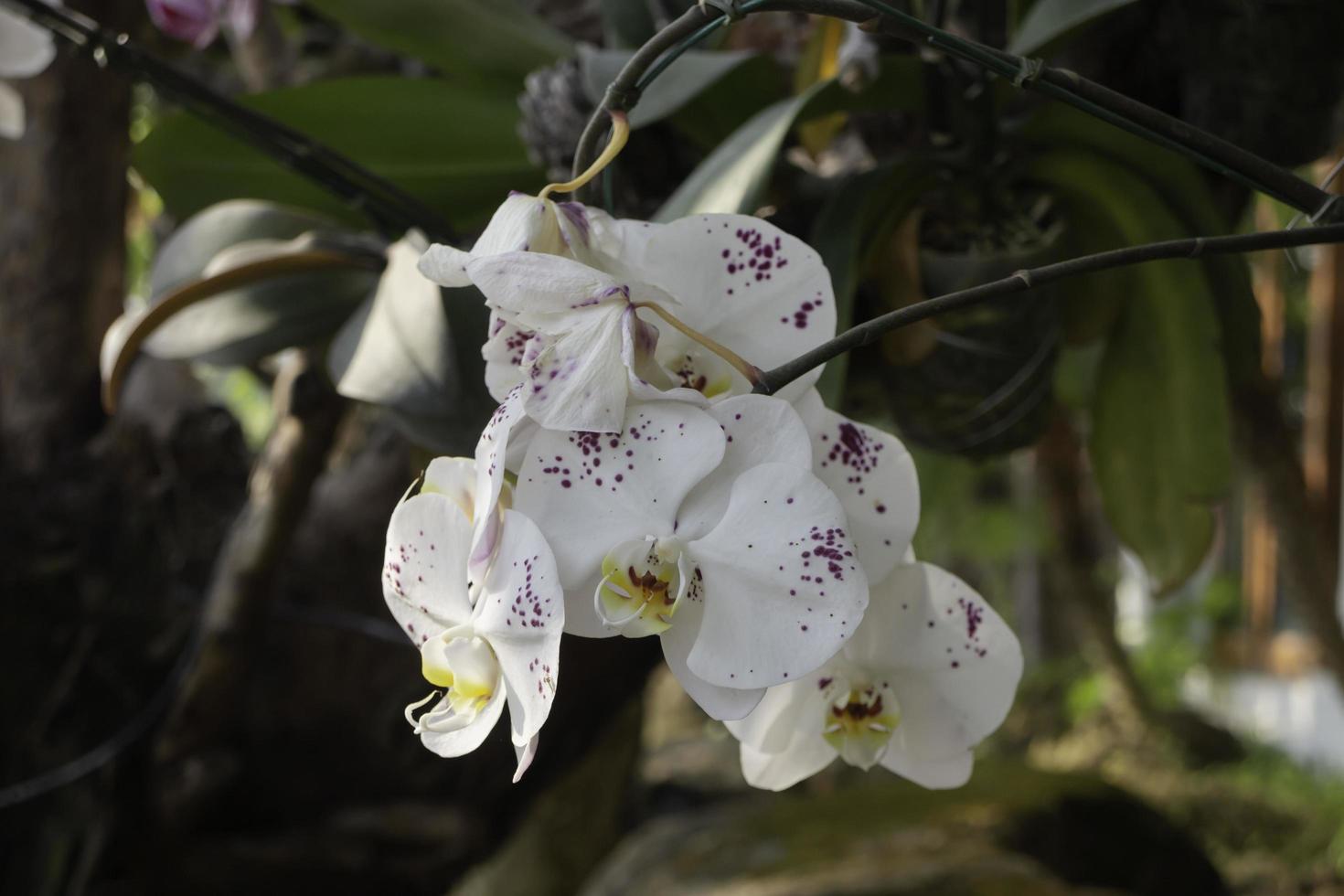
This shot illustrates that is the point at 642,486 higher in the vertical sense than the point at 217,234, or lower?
higher

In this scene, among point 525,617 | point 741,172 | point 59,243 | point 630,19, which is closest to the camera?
point 525,617

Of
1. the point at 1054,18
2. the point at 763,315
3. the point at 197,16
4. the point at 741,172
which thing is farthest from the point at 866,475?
the point at 197,16

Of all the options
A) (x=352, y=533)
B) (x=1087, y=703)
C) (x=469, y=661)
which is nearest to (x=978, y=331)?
(x=469, y=661)

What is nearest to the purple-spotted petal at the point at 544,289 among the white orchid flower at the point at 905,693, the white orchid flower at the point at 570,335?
the white orchid flower at the point at 570,335

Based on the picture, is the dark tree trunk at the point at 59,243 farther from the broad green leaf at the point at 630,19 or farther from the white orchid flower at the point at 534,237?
the white orchid flower at the point at 534,237

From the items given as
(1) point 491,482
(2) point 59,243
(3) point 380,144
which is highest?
(1) point 491,482

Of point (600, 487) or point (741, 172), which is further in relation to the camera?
point (741, 172)

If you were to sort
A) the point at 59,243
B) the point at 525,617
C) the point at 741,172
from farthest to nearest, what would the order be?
the point at 59,243 → the point at 741,172 → the point at 525,617

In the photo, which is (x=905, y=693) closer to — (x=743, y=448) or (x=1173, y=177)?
(x=743, y=448)
